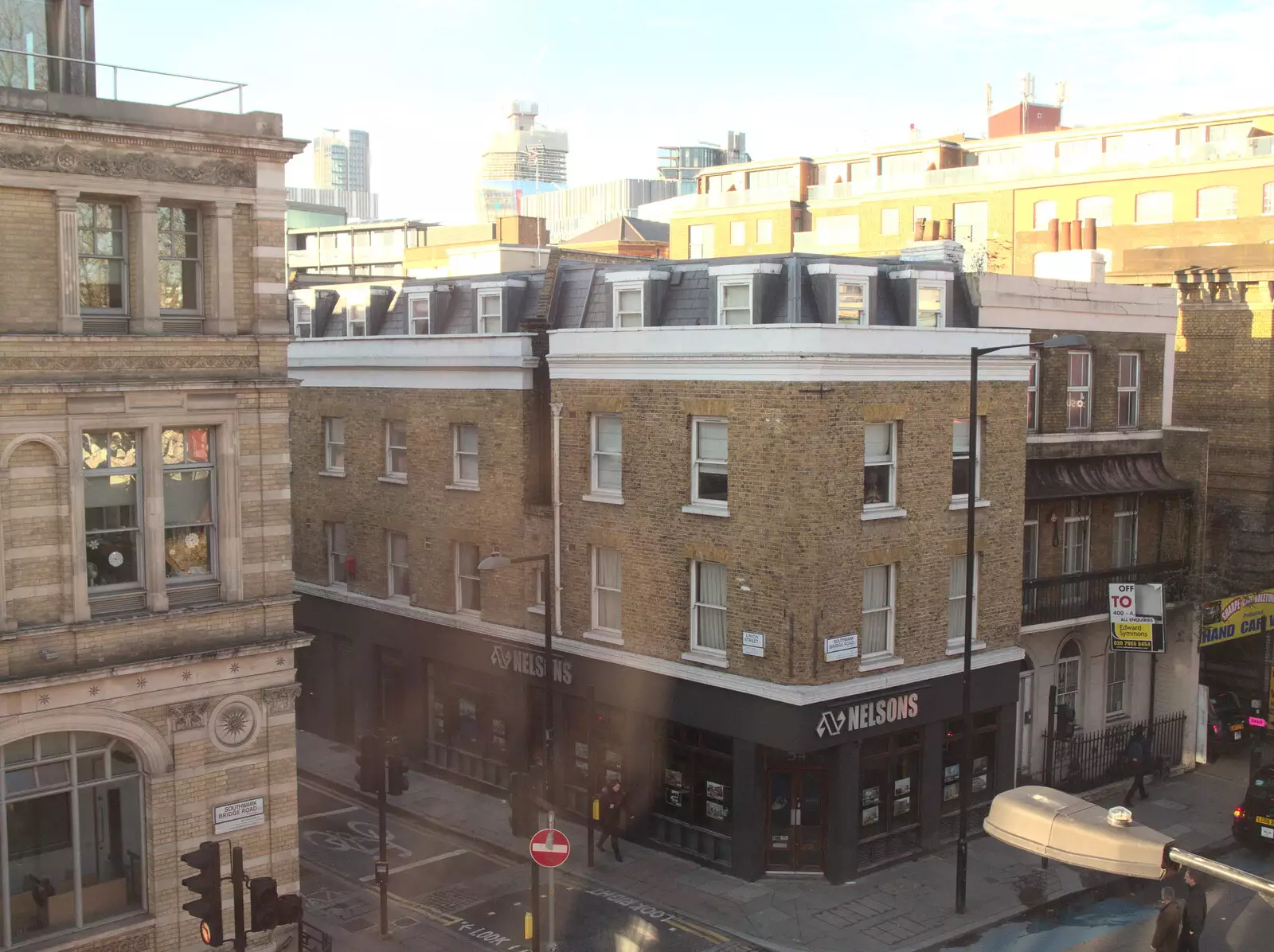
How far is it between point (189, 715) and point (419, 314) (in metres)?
16.8

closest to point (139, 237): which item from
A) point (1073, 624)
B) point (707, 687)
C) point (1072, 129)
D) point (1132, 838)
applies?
point (707, 687)

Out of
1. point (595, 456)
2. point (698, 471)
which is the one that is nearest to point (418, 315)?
point (595, 456)

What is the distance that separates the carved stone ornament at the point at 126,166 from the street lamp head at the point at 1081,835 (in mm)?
16268

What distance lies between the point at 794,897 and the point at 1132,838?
59.2 feet

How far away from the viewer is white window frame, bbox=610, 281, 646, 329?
94.2 feet

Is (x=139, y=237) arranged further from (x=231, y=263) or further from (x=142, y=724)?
(x=142, y=724)

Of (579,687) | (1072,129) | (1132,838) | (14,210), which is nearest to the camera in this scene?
(1132,838)

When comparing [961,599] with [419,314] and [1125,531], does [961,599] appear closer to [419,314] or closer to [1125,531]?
[1125,531]

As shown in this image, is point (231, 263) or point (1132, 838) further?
point (231, 263)

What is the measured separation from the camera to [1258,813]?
27.4 metres

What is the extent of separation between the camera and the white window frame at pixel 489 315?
32.8 m

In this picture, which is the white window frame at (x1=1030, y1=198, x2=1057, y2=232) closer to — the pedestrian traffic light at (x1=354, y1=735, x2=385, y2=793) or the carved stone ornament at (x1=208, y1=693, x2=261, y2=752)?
the pedestrian traffic light at (x1=354, y1=735, x2=385, y2=793)

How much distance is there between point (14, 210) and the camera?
18.9 m

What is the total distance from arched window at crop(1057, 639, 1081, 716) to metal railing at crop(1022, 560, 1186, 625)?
49.4 inches
